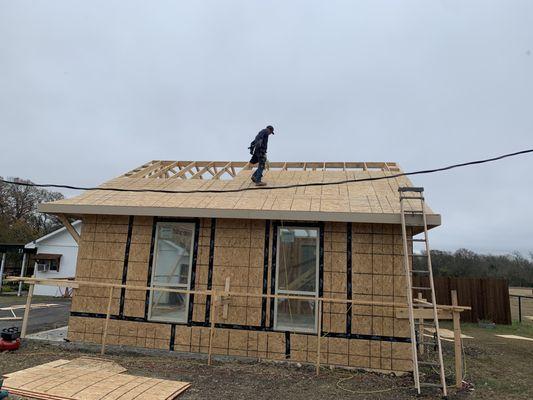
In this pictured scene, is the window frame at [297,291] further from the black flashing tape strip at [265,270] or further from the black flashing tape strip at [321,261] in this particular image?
the black flashing tape strip at [265,270]

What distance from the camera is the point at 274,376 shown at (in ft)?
20.0

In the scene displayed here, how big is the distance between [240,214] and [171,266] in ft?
6.33

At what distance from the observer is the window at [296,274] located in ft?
23.5

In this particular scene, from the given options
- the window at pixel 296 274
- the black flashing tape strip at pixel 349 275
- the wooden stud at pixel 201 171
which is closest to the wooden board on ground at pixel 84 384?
the window at pixel 296 274

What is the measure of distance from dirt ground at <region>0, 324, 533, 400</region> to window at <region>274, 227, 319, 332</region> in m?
0.90

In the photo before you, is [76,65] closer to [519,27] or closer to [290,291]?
[290,291]

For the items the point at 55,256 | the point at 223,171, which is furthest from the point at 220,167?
the point at 55,256

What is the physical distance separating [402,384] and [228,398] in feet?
9.05

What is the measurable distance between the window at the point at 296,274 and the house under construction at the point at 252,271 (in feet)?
0.06

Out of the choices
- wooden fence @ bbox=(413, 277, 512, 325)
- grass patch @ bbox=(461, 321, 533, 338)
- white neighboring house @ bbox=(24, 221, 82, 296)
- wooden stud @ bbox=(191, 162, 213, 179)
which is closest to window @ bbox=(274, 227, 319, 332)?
wooden stud @ bbox=(191, 162, 213, 179)

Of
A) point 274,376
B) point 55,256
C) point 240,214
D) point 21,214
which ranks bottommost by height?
point 274,376

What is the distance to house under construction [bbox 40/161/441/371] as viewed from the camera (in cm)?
672

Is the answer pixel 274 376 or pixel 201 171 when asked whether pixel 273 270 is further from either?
pixel 201 171

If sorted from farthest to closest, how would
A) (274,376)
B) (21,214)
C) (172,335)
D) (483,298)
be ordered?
(21,214), (483,298), (172,335), (274,376)
